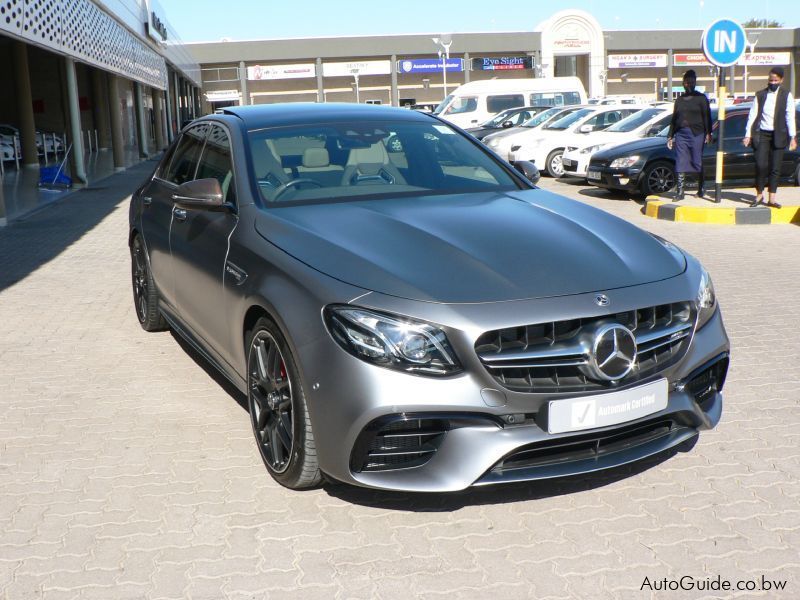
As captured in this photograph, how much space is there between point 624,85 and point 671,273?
77.4 metres

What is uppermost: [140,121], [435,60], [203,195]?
[435,60]

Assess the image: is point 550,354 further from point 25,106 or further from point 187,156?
point 25,106

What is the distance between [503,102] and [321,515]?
25.6 metres

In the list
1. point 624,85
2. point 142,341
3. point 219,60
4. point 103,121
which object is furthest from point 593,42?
point 142,341

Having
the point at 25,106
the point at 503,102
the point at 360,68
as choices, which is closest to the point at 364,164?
the point at 25,106

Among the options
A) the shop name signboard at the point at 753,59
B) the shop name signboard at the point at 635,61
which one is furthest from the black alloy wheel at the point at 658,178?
the shop name signboard at the point at 753,59

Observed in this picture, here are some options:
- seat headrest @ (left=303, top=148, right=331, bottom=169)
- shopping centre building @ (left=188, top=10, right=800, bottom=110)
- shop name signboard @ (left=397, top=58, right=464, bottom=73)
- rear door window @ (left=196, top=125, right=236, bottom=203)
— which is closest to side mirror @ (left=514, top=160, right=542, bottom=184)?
seat headrest @ (left=303, top=148, right=331, bottom=169)

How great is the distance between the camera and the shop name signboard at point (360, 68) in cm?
7162

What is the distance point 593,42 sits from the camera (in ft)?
222

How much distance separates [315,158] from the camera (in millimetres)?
4648

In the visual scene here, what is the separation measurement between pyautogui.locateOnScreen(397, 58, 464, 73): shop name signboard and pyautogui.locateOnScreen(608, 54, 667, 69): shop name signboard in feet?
41.3

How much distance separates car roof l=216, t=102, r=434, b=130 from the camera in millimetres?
4918

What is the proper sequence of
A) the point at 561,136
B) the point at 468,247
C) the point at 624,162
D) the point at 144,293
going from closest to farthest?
the point at 468,247, the point at 144,293, the point at 624,162, the point at 561,136

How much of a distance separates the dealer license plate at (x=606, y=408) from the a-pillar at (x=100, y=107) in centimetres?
2874
